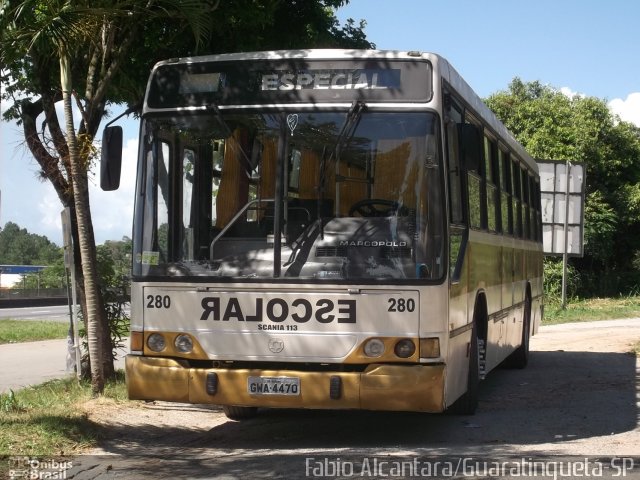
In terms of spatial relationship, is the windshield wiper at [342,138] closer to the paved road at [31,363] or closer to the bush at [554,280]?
the paved road at [31,363]

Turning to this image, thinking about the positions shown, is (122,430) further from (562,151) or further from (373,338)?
(562,151)

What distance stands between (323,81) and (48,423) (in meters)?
4.03

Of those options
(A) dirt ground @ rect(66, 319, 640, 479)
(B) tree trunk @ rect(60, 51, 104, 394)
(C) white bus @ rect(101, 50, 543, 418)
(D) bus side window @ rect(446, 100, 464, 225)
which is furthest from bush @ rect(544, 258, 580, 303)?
(C) white bus @ rect(101, 50, 543, 418)

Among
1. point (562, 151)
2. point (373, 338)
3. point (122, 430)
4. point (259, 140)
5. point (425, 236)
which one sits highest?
point (562, 151)

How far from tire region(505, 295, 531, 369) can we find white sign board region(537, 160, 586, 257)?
1308cm

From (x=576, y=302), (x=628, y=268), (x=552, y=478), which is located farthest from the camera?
(x=628, y=268)

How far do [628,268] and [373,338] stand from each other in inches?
1393

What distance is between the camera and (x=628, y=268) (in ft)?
136

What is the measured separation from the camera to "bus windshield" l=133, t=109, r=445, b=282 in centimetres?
841

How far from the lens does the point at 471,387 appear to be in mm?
10344

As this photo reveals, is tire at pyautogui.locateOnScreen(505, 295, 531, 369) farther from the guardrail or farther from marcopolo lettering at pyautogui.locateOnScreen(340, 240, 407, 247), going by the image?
the guardrail

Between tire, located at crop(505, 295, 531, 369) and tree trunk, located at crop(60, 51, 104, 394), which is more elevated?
tree trunk, located at crop(60, 51, 104, 394)

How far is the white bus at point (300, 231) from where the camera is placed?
8.32 metres

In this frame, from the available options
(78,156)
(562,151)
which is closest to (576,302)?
(562,151)
